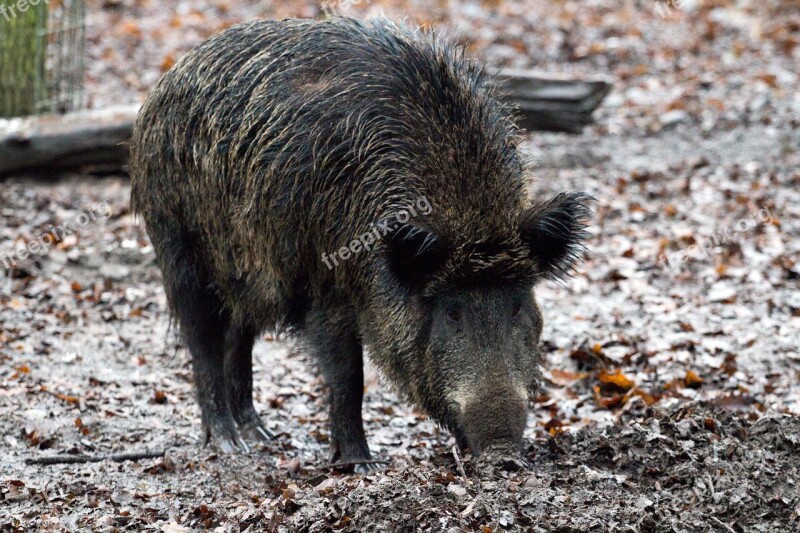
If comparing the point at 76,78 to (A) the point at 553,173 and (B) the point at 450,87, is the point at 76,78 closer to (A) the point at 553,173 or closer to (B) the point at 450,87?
(A) the point at 553,173

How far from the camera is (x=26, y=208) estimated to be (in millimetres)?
9773

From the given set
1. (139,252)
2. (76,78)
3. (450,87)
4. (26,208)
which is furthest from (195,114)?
(76,78)

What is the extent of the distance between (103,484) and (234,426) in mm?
1330

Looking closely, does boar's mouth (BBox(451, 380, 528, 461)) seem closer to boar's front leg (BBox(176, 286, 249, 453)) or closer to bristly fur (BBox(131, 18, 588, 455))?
bristly fur (BBox(131, 18, 588, 455))

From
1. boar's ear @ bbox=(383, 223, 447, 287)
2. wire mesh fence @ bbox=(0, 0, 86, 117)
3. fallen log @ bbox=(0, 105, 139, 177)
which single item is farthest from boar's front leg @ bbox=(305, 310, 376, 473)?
wire mesh fence @ bbox=(0, 0, 86, 117)

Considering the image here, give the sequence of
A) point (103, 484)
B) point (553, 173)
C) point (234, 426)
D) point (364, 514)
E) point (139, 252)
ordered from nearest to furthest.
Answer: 1. point (364, 514)
2. point (103, 484)
3. point (234, 426)
4. point (139, 252)
5. point (553, 173)

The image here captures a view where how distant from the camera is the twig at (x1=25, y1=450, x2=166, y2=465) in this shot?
5.77 metres

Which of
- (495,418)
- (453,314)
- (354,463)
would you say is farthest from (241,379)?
(495,418)

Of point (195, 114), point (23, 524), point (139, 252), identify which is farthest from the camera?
point (139, 252)
